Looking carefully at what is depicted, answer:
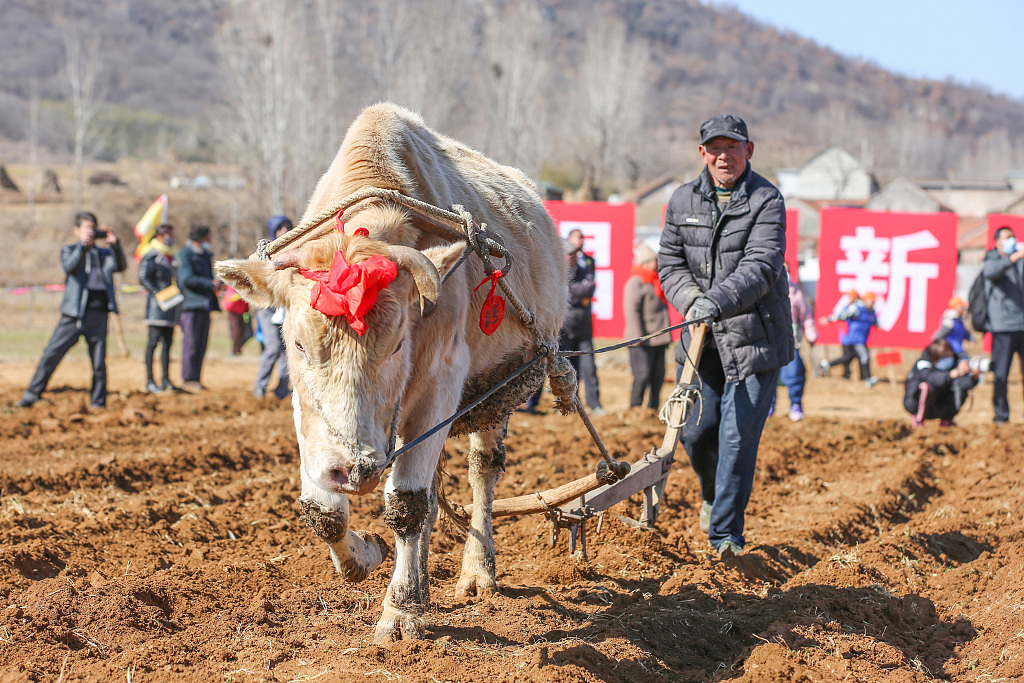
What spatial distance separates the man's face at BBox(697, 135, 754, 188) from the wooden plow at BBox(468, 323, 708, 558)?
78 cm

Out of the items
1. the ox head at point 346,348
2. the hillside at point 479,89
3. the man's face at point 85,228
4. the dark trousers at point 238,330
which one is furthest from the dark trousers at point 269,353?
the hillside at point 479,89

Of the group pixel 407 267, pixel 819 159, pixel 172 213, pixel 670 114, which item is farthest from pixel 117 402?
pixel 670 114

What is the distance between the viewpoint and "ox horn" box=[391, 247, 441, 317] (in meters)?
3.05

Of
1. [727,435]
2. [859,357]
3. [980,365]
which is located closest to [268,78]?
[859,357]

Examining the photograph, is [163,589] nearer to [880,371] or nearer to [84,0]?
[880,371]

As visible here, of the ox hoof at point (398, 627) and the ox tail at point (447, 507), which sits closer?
the ox hoof at point (398, 627)

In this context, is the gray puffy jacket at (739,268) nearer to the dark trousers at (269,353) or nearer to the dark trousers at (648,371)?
the dark trousers at (648,371)

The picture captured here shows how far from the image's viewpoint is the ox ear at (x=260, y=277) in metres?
3.15

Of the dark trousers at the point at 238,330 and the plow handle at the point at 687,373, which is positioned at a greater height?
the plow handle at the point at 687,373

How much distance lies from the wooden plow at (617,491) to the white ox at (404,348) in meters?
0.30

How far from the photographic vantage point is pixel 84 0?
131 metres

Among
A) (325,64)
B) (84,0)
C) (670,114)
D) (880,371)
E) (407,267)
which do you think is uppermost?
(84,0)

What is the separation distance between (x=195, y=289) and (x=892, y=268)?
10824mm

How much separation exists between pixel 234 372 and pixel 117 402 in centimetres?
386
